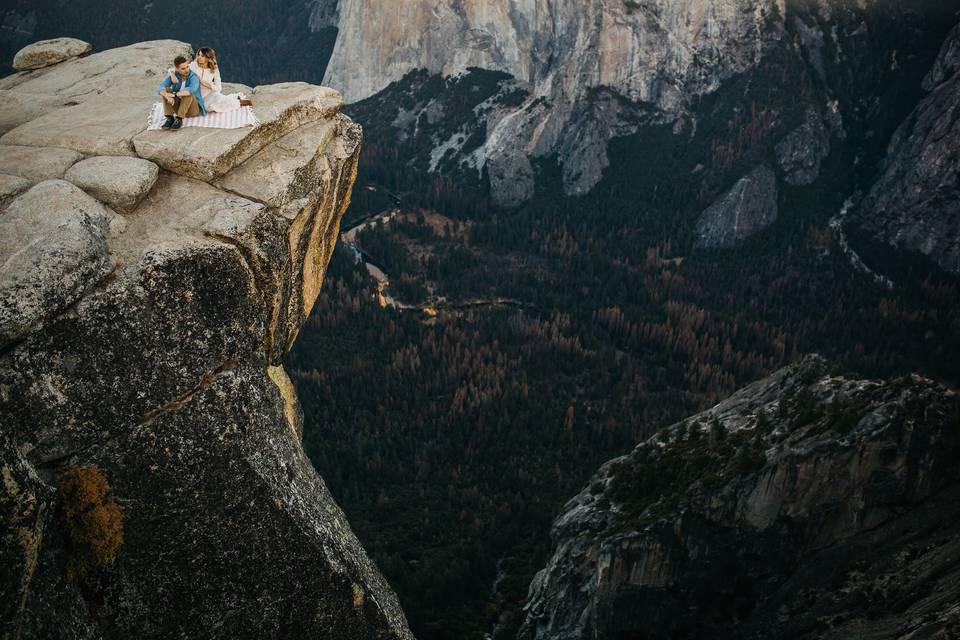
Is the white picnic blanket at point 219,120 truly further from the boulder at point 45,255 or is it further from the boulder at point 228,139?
the boulder at point 45,255

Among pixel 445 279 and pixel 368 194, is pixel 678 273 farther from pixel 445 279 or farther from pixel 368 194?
pixel 368 194

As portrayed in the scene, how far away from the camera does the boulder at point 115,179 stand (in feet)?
112

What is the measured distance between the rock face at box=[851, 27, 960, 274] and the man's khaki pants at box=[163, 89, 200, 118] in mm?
128702

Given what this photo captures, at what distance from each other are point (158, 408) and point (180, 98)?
1417 cm

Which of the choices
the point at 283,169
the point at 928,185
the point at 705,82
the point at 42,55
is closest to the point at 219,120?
the point at 283,169

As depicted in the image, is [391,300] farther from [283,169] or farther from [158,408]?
[158,408]

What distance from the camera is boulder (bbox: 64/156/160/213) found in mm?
34156

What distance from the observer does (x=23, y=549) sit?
27688 millimetres

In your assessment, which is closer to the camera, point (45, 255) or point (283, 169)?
point (45, 255)

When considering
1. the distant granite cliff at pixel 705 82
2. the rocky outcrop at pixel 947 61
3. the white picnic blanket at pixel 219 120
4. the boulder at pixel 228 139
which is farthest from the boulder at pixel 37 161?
the distant granite cliff at pixel 705 82

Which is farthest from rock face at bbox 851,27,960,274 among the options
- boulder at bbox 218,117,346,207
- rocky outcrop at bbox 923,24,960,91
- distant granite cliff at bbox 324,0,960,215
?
boulder at bbox 218,117,346,207

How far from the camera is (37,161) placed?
117ft

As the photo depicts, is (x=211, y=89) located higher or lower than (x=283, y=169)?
higher

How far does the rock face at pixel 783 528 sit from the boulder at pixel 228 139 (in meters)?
33.5
